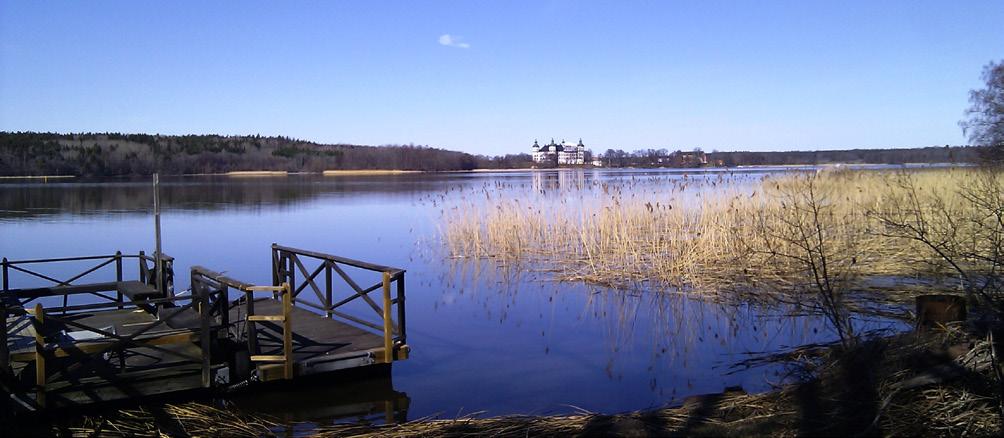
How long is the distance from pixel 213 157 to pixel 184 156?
4.57 meters

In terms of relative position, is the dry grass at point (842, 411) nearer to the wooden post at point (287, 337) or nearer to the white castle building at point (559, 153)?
the wooden post at point (287, 337)

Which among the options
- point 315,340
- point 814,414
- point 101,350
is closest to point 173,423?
point 101,350

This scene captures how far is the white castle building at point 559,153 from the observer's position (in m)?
164

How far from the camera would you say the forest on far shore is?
337 feet

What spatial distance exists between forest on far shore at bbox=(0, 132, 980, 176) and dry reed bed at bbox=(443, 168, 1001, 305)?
80281mm

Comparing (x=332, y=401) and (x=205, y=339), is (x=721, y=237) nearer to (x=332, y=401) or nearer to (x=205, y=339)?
(x=332, y=401)

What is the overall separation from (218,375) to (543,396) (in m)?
2.92

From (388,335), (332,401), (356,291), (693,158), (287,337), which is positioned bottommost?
(332,401)

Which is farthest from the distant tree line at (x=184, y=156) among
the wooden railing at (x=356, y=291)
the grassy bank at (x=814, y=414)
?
the grassy bank at (x=814, y=414)

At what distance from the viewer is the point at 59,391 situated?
19.2 feet

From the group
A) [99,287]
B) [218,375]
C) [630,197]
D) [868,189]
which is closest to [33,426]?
[218,375]

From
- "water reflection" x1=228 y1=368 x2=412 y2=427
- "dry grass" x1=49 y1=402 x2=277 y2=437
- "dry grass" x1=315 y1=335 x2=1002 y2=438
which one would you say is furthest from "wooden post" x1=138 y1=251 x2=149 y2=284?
"dry grass" x1=315 y1=335 x2=1002 y2=438

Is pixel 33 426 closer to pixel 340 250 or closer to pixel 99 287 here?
pixel 99 287

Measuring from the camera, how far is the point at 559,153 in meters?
170
